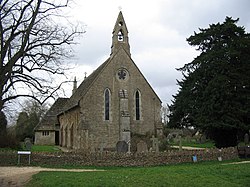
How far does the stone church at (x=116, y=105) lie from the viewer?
1180 inches

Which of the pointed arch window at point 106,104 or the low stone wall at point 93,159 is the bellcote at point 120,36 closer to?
the pointed arch window at point 106,104

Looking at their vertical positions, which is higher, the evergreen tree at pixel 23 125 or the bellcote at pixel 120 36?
the bellcote at pixel 120 36

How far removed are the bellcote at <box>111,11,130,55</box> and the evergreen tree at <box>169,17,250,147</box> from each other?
9.43m

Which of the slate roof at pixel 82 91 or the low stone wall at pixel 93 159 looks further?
the slate roof at pixel 82 91

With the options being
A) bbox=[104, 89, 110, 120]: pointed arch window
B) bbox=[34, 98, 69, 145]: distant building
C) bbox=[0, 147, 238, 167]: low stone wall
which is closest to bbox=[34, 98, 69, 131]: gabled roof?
bbox=[34, 98, 69, 145]: distant building

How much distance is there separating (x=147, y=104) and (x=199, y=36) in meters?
9.64

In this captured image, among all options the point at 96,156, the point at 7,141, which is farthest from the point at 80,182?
the point at 7,141

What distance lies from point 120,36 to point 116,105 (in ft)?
30.0

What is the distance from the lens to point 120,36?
35.1 metres

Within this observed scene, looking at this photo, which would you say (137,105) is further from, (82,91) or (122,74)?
(82,91)

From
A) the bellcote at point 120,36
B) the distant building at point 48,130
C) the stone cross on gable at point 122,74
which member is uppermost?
the bellcote at point 120,36

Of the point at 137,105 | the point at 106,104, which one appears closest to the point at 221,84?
the point at 137,105

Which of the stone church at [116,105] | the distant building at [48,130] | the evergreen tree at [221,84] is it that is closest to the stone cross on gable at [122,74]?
the stone church at [116,105]

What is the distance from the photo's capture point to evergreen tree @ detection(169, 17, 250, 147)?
79.3 feet
